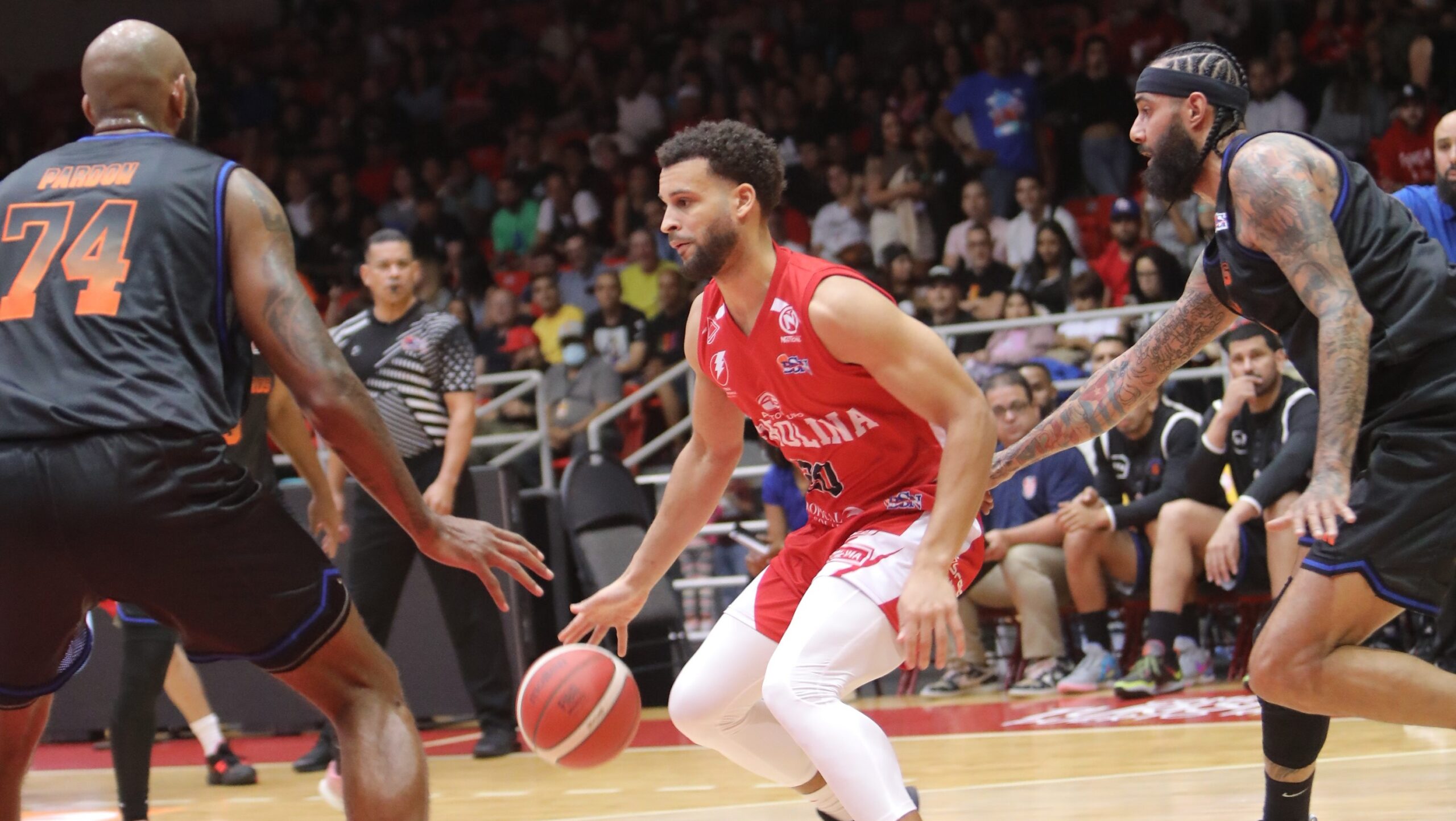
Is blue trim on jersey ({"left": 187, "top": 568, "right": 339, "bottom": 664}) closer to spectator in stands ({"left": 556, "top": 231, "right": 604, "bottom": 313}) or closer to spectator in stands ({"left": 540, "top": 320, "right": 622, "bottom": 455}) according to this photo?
spectator in stands ({"left": 540, "top": 320, "right": 622, "bottom": 455})

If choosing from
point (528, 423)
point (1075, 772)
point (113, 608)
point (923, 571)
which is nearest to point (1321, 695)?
point (923, 571)

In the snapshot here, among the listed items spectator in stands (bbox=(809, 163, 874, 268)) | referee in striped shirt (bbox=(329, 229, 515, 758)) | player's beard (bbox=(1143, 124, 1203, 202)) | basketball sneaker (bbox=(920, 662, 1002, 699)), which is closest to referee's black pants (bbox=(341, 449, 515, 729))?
referee in striped shirt (bbox=(329, 229, 515, 758))

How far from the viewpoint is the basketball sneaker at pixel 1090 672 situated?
814 centimetres

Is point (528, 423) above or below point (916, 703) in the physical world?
above

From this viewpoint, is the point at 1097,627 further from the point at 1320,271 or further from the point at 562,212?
the point at 562,212

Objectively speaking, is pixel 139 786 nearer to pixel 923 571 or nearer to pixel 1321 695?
pixel 923 571

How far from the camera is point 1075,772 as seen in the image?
227 inches

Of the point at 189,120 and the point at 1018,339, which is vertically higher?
the point at 189,120

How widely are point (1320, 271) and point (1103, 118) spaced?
894 cm

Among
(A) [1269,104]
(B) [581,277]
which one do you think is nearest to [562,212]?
(B) [581,277]

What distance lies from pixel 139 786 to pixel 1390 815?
166 inches

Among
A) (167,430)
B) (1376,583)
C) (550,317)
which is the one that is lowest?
(550,317)

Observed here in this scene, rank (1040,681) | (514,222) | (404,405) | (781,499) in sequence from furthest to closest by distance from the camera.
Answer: (514,222), (781,499), (1040,681), (404,405)

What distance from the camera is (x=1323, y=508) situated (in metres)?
3.34
